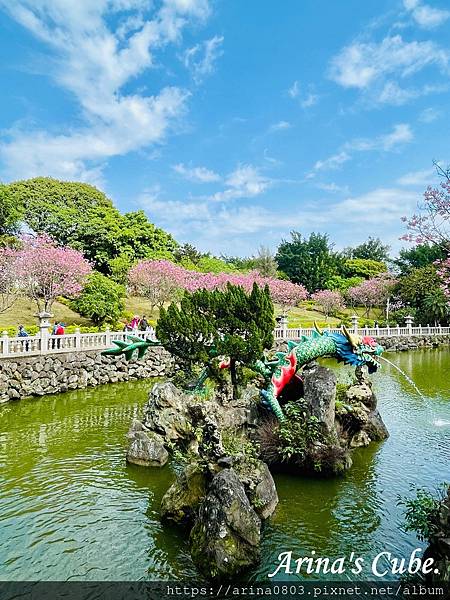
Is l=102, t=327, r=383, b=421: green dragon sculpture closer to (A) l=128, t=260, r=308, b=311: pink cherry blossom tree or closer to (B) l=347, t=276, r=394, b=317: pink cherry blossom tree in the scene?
(A) l=128, t=260, r=308, b=311: pink cherry blossom tree

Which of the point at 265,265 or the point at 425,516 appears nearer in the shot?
the point at 425,516

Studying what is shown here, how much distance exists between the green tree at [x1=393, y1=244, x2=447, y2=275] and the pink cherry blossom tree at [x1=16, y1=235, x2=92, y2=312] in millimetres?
33124

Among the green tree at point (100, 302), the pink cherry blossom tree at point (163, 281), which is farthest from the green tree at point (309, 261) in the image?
the green tree at point (100, 302)

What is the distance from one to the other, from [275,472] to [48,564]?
13.9 feet

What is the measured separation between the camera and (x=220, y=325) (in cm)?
1049

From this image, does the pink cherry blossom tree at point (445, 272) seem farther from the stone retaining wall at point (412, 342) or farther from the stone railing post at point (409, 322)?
the stone railing post at point (409, 322)

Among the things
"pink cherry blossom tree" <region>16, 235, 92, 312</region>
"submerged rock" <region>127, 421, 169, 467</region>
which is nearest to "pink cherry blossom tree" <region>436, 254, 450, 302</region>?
"submerged rock" <region>127, 421, 169, 467</region>

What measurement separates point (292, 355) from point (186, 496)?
13.5 feet

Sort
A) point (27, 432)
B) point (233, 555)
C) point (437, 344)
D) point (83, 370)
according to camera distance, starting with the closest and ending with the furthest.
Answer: point (233, 555) < point (27, 432) < point (83, 370) < point (437, 344)

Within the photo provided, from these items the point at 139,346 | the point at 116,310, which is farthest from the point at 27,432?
the point at 116,310

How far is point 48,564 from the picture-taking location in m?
5.62

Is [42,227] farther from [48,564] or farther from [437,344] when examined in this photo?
[48,564]

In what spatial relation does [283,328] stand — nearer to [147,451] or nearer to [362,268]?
[147,451]

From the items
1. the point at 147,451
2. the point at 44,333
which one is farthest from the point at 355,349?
the point at 44,333
